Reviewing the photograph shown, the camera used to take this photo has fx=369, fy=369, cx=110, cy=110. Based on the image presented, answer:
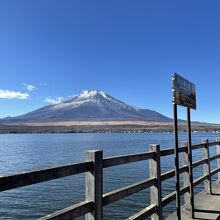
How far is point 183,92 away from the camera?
7.76 m

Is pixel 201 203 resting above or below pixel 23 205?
above

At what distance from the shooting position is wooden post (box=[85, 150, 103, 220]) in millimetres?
5164

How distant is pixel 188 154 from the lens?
8.56m

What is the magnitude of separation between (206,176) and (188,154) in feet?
8.11

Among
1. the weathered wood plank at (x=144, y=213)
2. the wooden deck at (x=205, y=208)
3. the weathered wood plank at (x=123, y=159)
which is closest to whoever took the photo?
the weathered wood plank at (x=123, y=159)

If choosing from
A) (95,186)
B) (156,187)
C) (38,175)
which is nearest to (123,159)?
(95,186)

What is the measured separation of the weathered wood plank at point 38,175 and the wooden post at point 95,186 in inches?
4.2

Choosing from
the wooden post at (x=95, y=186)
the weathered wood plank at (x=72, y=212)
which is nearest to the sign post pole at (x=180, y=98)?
the wooden post at (x=95, y=186)

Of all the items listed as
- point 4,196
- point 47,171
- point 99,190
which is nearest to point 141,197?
point 4,196

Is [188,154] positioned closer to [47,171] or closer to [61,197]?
[47,171]

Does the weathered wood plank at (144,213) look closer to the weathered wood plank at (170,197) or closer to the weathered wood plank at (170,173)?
the weathered wood plank at (170,197)

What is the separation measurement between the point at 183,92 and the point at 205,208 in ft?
9.94

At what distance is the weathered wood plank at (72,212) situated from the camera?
4.29 m

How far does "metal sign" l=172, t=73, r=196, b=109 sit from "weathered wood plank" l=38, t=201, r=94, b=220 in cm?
303
